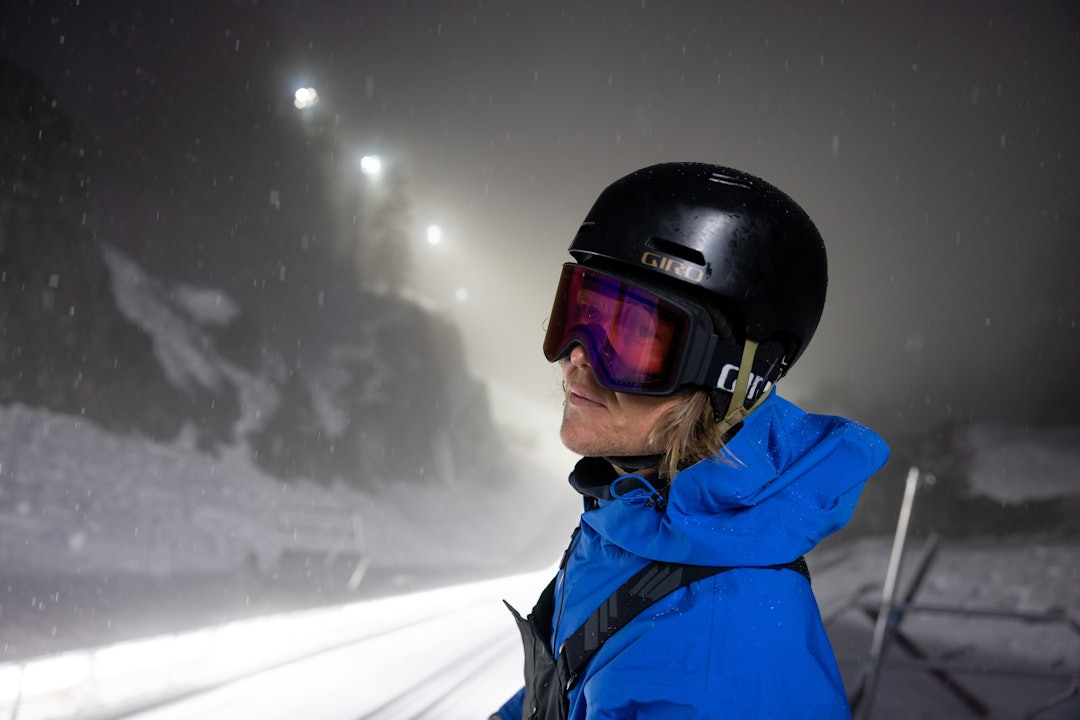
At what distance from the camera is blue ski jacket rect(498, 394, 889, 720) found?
100cm

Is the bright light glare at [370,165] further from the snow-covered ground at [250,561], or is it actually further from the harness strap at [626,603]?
the harness strap at [626,603]

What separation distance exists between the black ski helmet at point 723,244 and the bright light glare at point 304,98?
140 feet

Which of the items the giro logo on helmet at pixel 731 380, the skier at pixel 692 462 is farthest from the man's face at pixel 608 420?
Result: the giro logo on helmet at pixel 731 380

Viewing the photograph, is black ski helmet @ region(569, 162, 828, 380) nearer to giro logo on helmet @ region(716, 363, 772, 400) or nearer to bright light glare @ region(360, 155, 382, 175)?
giro logo on helmet @ region(716, 363, 772, 400)

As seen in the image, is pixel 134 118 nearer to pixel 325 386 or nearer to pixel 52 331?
pixel 52 331

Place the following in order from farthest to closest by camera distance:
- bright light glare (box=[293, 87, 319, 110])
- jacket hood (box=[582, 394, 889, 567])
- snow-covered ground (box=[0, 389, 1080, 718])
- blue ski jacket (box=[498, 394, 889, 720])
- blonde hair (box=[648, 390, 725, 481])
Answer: bright light glare (box=[293, 87, 319, 110]) < snow-covered ground (box=[0, 389, 1080, 718]) < blonde hair (box=[648, 390, 725, 481]) < jacket hood (box=[582, 394, 889, 567]) < blue ski jacket (box=[498, 394, 889, 720])

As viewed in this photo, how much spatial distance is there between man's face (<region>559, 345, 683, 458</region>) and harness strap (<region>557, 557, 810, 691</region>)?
0.33 meters

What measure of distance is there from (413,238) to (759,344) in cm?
4795

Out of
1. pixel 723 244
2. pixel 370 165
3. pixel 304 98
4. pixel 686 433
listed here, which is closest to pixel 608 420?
pixel 686 433

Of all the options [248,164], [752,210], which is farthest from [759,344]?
[248,164]

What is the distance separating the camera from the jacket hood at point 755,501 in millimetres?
1169

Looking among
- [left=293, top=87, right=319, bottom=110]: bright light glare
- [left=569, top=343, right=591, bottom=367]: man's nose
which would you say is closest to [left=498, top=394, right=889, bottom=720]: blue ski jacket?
[left=569, top=343, right=591, bottom=367]: man's nose

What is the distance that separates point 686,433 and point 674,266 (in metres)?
0.41

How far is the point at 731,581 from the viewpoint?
1.13 metres
